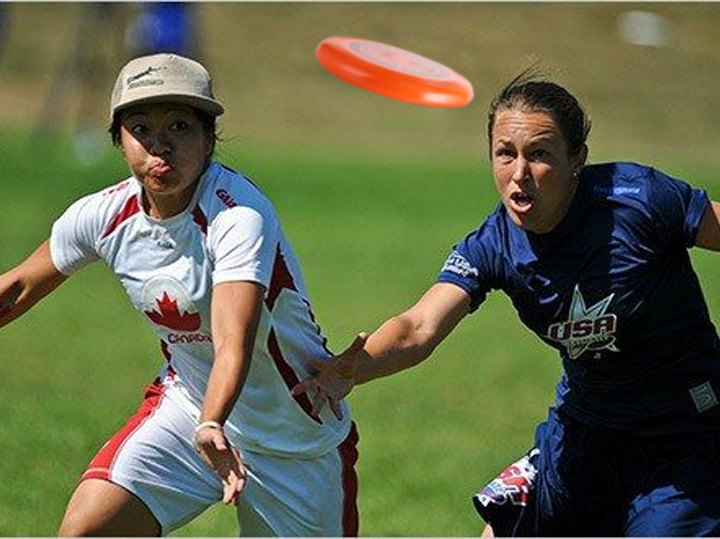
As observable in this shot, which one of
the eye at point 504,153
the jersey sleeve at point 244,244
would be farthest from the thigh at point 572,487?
the jersey sleeve at point 244,244

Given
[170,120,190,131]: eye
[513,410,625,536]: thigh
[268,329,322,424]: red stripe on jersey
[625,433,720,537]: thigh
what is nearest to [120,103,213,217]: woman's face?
[170,120,190,131]: eye

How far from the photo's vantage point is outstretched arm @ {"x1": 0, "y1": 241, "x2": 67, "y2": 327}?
219 inches

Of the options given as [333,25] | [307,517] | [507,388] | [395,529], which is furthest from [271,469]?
[333,25]

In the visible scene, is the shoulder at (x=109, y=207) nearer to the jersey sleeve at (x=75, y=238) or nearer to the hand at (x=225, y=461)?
the jersey sleeve at (x=75, y=238)

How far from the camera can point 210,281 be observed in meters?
5.17

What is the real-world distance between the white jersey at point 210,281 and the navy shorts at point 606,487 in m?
0.66

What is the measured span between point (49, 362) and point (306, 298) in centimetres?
656

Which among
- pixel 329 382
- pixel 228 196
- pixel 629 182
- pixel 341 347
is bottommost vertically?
pixel 341 347

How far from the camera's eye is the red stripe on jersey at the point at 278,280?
524 cm

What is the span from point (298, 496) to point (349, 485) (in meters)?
0.21

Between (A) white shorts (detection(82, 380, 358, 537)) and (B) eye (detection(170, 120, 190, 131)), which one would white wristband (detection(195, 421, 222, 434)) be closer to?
(A) white shorts (detection(82, 380, 358, 537))

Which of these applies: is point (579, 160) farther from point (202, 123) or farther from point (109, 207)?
point (109, 207)

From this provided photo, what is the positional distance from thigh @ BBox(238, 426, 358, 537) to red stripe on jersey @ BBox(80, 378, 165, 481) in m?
0.35

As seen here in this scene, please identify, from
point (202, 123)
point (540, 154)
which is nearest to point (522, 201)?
point (540, 154)
